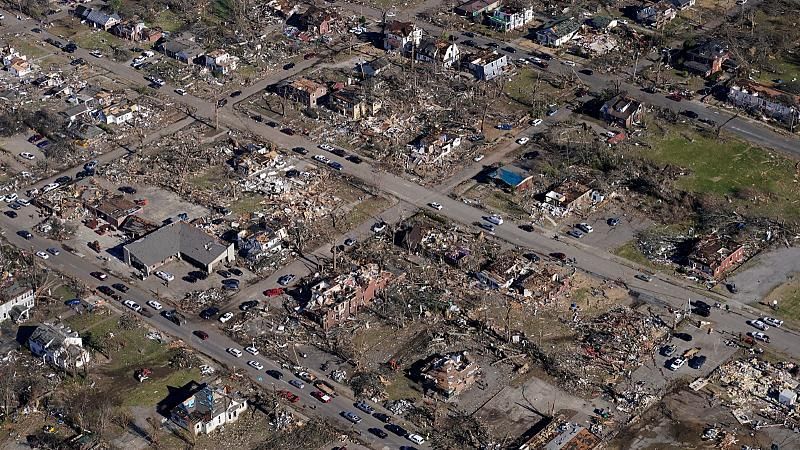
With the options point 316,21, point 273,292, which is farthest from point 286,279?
point 316,21

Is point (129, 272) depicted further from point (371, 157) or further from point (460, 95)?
point (460, 95)

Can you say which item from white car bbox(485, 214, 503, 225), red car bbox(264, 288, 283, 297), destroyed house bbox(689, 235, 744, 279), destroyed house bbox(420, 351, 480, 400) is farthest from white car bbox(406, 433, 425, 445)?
destroyed house bbox(689, 235, 744, 279)

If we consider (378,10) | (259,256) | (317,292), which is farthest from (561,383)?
(378,10)

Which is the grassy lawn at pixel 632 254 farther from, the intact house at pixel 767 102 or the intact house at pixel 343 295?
the intact house at pixel 767 102

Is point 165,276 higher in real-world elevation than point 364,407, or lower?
lower

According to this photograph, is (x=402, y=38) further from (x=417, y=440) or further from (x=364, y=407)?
(x=417, y=440)

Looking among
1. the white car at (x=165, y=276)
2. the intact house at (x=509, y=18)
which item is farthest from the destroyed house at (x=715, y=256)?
the intact house at (x=509, y=18)
